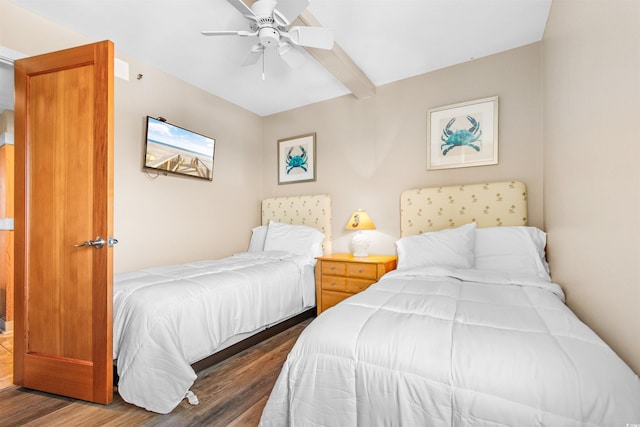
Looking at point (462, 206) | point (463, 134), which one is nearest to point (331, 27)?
point (463, 134)

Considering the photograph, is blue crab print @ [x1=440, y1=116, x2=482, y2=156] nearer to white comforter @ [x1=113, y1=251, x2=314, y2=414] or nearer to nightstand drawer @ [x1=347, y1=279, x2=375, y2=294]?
nightstand drawer @ [x1=347, y1=279, x2=375, y2=294]

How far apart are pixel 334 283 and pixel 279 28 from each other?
7.65 feet

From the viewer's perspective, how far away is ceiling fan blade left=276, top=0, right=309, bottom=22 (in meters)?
1.78

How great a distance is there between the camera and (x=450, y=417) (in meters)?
0.95

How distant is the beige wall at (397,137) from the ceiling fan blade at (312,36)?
1.57 m

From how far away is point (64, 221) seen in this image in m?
1.90

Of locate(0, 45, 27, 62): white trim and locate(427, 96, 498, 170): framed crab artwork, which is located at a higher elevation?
locate(0, 45, 27, 62): white trim

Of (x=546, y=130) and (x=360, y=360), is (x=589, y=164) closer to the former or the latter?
(x=546, y=130)

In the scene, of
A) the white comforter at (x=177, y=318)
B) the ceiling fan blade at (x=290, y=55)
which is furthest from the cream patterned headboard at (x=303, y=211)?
the ceiling fan blade at (x=290, y=55)

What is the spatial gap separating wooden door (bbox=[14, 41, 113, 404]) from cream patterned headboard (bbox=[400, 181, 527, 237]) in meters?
2.63

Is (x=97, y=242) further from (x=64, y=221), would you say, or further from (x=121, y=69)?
(x=121, y=69)

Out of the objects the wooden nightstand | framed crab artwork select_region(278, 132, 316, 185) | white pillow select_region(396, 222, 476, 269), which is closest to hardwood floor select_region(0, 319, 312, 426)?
the wooden nightstand

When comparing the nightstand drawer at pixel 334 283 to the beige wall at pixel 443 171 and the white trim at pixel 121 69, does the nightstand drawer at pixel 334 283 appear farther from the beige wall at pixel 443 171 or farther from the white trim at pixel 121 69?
the white trim at pixel 121 69

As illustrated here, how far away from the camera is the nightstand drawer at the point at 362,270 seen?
2.92 metres
